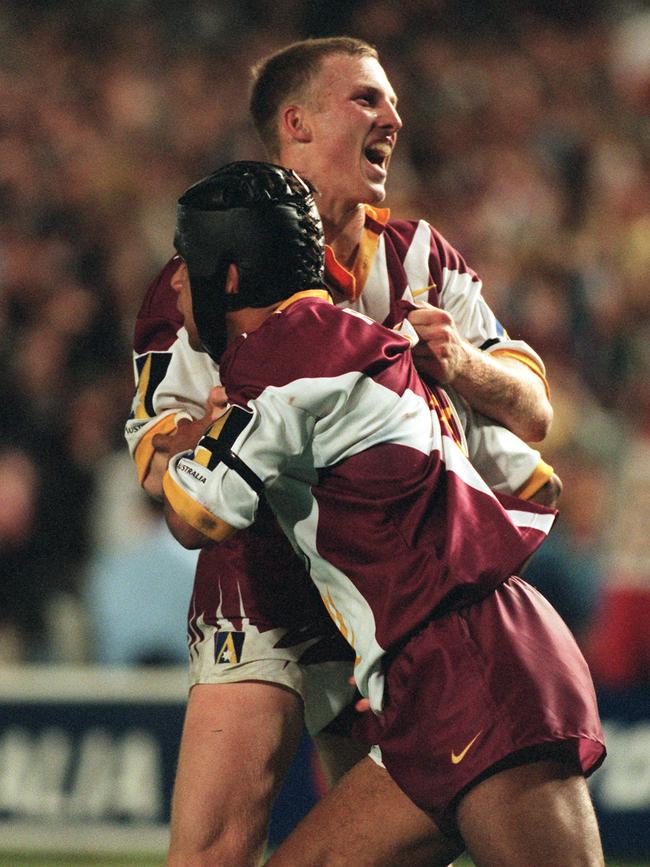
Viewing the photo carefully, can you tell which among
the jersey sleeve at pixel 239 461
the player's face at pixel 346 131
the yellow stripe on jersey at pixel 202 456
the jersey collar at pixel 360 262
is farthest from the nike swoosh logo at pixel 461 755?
the player's face at pixel 346 131

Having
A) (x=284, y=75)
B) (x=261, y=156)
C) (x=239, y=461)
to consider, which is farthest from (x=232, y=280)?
(x=261, y=156)

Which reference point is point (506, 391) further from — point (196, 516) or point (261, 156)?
point (261, 156)

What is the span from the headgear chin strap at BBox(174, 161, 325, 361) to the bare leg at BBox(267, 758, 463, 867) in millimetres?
860

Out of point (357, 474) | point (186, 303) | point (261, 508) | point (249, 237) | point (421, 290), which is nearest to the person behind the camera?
point (357, 474)

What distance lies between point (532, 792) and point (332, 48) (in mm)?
1595

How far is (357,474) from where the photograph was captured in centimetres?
231

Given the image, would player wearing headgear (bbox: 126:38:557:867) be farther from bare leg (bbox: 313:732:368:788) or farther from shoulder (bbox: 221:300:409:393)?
shoulder (bbox: 221:300:409:393)

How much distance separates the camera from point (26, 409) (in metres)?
6.63

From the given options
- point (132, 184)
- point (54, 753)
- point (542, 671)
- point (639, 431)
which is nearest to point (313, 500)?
point (542, 671)

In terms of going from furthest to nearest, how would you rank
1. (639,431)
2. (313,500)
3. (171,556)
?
1. (639,431)
2. (171,556)
3. (313,500)

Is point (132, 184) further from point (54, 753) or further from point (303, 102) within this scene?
point (303, 102)

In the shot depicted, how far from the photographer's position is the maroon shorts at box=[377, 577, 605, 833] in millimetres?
2248

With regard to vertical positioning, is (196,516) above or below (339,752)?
above

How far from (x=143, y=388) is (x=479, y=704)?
1.02 meters
